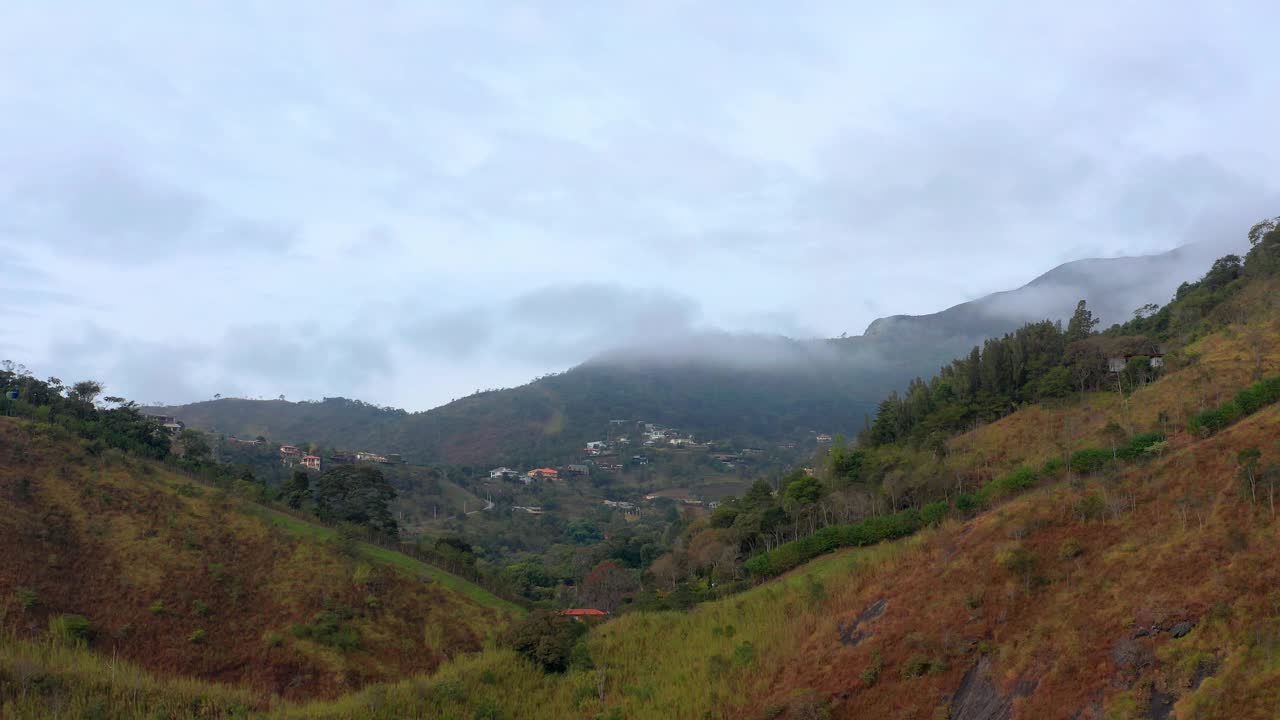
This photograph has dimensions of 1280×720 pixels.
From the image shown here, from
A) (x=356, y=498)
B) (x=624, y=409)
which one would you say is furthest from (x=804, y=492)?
(x=624, y=409)

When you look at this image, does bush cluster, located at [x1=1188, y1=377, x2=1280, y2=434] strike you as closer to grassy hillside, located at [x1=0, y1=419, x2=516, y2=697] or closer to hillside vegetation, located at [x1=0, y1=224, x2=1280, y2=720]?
hillside vegetation, located at [x1=0, y1=224, x2=1280, y2=720]

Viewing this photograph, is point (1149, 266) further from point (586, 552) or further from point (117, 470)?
point (117, 470)

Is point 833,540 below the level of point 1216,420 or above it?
below

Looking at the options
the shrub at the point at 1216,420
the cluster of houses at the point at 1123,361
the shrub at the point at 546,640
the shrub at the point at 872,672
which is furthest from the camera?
the cluster of houses at the point at 1123,361

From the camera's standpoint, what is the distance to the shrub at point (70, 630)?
24656mm

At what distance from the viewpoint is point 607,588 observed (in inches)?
1567

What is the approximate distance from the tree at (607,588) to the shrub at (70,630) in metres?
21.5

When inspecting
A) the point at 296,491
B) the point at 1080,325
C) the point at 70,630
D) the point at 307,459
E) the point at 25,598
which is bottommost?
the point at 70,630

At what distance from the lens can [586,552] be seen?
186ft

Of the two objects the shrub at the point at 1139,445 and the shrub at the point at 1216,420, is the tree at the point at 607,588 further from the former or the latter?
the shrub at the point at 1216,420

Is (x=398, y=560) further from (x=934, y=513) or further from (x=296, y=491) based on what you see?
(x=934, y=513)

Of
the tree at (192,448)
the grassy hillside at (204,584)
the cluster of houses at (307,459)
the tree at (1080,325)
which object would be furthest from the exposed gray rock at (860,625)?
the cluster of houses at (307,459)

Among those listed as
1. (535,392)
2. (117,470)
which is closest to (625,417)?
(535,392)

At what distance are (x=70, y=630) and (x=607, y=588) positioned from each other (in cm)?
2274
